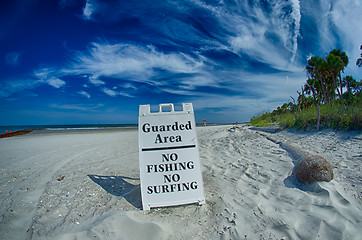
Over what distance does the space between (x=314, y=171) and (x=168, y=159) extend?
7.03 ft

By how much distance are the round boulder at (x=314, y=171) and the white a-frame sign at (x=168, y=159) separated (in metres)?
1.57

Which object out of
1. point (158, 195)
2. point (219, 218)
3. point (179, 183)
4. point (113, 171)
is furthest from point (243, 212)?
A: point (113, 171)

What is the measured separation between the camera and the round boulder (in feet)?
8.15

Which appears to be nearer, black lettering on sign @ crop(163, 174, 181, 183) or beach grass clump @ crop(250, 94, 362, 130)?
black lettering on sign @ crop(163, 174, 181, 183)

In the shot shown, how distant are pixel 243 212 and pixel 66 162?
15.9 feet

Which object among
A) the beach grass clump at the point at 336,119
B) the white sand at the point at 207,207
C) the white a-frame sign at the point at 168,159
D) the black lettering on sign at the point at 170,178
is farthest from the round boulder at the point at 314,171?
the beach grass clump at the point at 336,119

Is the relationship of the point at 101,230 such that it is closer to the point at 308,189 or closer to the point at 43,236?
the point at 43,236

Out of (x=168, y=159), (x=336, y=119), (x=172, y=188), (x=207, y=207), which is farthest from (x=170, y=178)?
(x=336, y=119)

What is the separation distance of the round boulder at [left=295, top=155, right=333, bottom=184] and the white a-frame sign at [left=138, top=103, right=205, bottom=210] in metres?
1.57

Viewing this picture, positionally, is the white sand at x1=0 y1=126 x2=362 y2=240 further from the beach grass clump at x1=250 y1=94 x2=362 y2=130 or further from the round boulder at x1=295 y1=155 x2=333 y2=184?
the beach grass clump at x1=250 y1=94 x2=362 y2=130

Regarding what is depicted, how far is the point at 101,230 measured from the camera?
5.88ft

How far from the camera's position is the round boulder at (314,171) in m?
2.48

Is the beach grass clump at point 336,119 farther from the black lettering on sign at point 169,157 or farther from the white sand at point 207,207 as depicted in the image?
the black lettering on sign at point 169,157

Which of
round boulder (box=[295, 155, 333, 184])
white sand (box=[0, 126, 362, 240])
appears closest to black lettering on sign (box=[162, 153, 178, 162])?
white sand (box=[0, 126, 362, 240])
